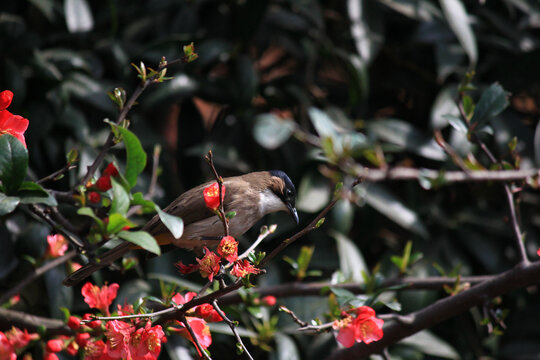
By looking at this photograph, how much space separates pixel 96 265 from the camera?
1.48m

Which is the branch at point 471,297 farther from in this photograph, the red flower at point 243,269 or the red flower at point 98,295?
the red flower at point 98,295

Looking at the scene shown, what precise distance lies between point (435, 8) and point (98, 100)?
4.76 ft

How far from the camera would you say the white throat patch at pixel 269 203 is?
79.4 inches

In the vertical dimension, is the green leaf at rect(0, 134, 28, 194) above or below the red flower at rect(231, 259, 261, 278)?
above

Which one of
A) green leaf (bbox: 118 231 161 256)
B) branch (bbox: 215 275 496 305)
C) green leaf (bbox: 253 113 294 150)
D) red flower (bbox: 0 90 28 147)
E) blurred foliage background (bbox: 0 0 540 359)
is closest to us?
green leaf (bbox: 118 231 161 256)

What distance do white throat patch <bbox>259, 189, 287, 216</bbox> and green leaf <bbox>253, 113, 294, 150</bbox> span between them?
0.30m

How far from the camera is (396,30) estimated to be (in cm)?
289

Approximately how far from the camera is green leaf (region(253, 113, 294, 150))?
2.35 metres

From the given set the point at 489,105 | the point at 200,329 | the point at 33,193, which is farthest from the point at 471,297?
the point at 33,193

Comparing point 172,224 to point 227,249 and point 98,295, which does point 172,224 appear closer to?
point 227,249

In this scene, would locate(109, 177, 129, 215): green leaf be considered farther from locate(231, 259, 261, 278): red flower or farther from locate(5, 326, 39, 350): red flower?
locate(5, 326, 39, 350): red flower

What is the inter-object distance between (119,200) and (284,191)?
3.15 ft

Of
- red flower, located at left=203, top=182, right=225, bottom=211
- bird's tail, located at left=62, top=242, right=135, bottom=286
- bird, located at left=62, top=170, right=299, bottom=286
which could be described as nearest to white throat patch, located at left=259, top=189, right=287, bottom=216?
bird, located at left=62, top=170, right=299, bottom=286

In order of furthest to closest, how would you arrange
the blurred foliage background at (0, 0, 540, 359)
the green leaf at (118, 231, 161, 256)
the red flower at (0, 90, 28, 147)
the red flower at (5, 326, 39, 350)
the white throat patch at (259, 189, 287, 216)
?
the blurred foliage background at (0, 0, 540, 359) < the white throat patch at (259, 189, 287, 216) < the red flower at (5, 326, 39, 350) < the red flower at (0, 90, 28, 147) < the green leaf at (118, 231, 161, 256)
